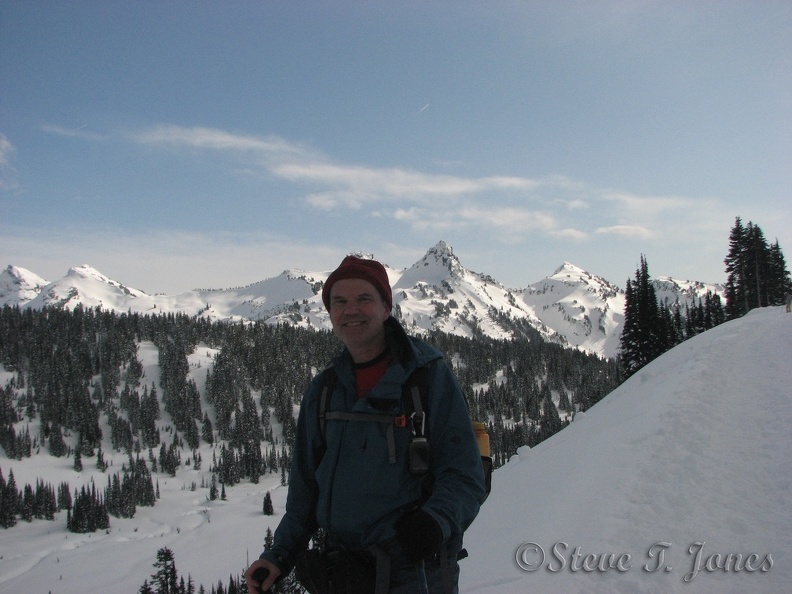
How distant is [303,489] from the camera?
412cm

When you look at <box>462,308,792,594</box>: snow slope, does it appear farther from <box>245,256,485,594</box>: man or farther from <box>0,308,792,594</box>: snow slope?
<box>245,256,485,594</box>: man

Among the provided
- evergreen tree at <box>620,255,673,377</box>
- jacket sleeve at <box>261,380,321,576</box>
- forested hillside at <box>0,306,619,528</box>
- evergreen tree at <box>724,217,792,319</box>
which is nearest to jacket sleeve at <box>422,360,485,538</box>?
jacket sleeve at <box>261,380,321,576</box>

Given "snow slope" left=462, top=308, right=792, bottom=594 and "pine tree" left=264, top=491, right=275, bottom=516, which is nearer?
"snow slope" left=462, top=308, right=792, bottom=594

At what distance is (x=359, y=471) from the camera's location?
3471 mm

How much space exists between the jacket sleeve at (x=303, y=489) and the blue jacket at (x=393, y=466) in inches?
6.0

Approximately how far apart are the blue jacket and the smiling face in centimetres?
17

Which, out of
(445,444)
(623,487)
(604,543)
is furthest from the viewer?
(623,487)

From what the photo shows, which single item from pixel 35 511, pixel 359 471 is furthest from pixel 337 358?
pixel 35 511

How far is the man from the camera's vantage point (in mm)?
3275

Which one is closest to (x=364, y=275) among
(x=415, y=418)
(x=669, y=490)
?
(x=415, y=418)

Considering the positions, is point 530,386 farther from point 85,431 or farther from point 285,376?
point 85,431

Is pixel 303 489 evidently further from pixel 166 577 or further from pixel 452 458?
pixel 166 577

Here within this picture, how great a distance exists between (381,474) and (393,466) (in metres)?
0.10

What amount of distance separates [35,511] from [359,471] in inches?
6410
